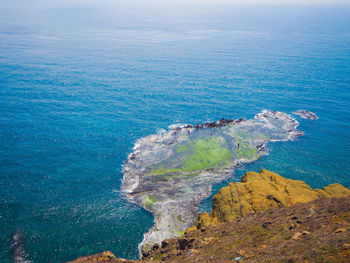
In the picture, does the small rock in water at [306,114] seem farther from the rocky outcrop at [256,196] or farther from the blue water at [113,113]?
the rocky outcrop at [256,196]

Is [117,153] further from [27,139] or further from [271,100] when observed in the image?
[271,100]

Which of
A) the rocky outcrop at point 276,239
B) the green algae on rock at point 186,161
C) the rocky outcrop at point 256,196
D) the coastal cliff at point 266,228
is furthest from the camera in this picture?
the green algae on rock at point 186,161

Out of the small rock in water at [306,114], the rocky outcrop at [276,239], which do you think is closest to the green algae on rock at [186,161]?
the small rock in water at [306,114]

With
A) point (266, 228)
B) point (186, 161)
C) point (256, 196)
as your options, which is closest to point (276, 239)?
point (266, 228)

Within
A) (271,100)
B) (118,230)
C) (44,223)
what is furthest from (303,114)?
(44,223)

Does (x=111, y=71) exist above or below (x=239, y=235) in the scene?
above

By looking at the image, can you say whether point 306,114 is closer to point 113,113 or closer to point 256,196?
point 256,196
